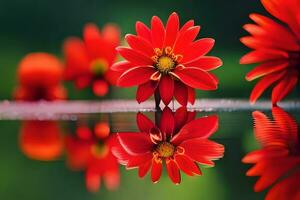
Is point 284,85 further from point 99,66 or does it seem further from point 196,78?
point 99,66

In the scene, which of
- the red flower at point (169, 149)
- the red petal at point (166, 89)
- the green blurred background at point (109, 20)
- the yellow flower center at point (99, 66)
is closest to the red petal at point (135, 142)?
the red flower at point (169, 149)

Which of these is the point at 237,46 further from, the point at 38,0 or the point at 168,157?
the point at 168,157

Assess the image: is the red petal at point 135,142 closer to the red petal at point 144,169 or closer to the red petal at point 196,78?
the red petal at point 144,169

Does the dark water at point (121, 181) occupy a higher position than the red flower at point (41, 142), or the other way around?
the red flower at point (41, 142)

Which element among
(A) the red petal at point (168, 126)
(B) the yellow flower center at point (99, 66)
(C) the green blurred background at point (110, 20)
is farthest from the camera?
(C) the green blurred background at point (110, 20)

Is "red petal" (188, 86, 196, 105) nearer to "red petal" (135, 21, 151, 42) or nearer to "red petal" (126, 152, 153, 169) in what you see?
"red petal" (135, 21, 151, 42)

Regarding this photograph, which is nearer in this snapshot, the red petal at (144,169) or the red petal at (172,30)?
the red petal at (144,169)

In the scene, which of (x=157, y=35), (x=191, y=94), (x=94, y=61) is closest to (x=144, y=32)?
(x=157, y=35)

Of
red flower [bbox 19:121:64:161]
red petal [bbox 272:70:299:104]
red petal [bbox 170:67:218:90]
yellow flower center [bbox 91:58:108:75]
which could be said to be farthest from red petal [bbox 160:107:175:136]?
yellow flower center [bbox 91:58:108:75]
